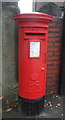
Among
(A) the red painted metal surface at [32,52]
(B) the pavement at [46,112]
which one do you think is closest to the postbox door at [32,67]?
(A) the red painted metal surface at [32,52]

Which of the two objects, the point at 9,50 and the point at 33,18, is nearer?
the point at 33,18

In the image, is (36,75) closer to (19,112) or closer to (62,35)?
(19,112)

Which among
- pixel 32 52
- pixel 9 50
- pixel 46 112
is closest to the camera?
pixel 32 52

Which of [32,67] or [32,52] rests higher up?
[32,52]

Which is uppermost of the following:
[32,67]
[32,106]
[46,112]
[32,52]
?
[32,52]

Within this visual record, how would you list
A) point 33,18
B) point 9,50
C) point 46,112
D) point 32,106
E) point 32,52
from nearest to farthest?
1. point 33,18
2. point 32,52
3. point 32,106
4. point 46,112
5. point 9,50

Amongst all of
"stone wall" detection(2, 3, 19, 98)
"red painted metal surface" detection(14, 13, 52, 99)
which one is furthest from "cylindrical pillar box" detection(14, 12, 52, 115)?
"stone wall" detection(2, 3, 19, 98)

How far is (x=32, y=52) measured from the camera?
223 centimetres

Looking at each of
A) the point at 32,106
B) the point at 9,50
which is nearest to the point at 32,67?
the point at 32,106

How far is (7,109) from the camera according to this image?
9.07 feet

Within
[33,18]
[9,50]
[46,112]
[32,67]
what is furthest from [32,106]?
[33,18]

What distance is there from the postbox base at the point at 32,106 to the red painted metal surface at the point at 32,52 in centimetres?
7

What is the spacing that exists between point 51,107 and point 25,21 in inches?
69.2

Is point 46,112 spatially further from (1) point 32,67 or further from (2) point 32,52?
(2) point 32,52
